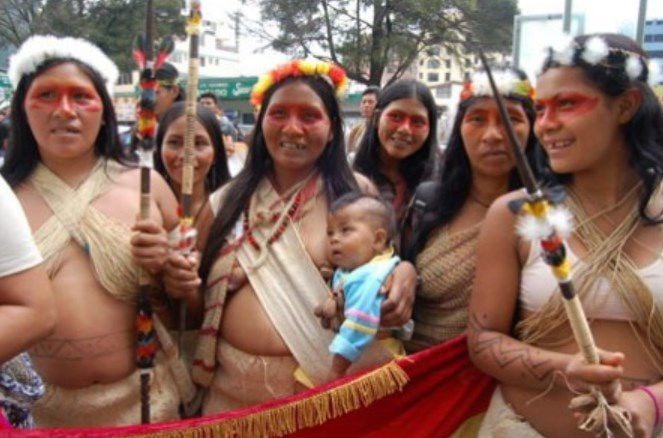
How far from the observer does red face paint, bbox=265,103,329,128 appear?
8.70ft

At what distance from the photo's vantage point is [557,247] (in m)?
1.60

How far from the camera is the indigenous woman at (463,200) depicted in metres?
2.52

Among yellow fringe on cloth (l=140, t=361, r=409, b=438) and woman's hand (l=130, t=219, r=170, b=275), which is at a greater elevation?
woman's hand (l=130, t=219, r=170, b=275)

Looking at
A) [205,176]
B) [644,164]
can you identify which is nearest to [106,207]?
[205,176]

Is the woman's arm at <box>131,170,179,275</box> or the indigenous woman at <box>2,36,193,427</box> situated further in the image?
the indigenous woman at <box>2,36,193,427</box>

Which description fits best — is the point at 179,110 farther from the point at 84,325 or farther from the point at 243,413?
the point at 243,413

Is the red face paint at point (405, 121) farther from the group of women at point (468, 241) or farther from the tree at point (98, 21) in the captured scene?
the tree at point (98, 21)

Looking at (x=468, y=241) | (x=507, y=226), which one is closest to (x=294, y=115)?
(x=468, y=241)

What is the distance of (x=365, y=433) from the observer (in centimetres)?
236

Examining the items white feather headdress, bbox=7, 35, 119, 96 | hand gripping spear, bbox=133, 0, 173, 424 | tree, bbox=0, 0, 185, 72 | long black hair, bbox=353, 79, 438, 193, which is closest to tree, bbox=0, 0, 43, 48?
tree, bbox=0, 0, 185, 72

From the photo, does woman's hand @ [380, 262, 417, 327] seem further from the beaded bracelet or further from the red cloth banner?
the beaded bracelet

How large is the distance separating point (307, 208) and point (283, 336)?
50 centimetres

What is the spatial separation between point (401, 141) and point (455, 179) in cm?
86

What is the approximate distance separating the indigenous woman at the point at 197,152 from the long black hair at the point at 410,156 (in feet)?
2.55
